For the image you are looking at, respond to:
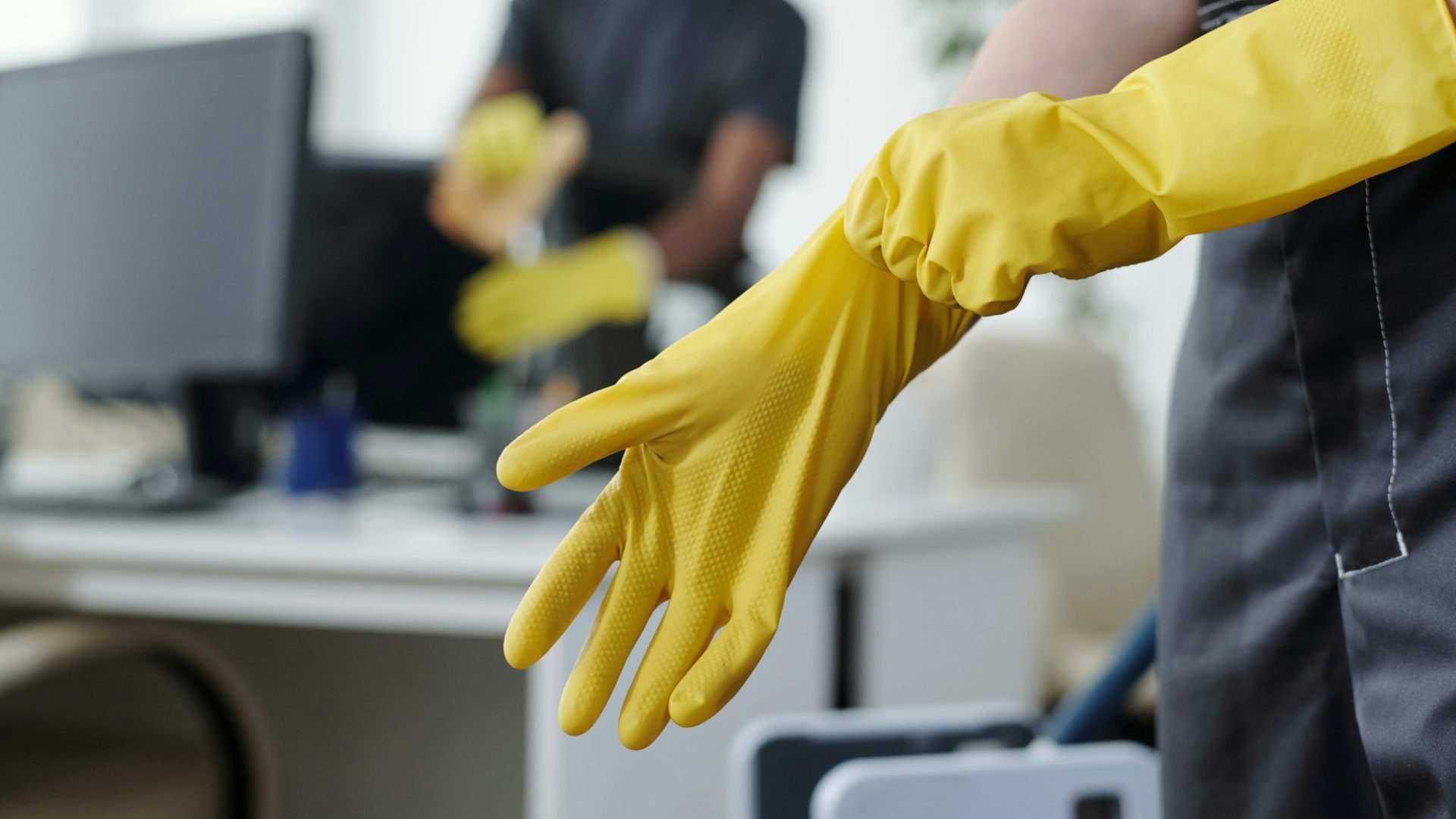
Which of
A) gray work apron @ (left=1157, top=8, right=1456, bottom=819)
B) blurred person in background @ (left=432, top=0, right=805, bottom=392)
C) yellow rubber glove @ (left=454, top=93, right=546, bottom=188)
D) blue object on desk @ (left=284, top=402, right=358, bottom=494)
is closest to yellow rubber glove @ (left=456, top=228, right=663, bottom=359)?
blurred person in background @ (left=432, top=0, right=805, bottom=392)

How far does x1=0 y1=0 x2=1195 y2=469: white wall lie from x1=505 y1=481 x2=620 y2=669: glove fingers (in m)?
2.77

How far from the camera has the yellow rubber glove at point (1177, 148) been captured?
1.36 ft

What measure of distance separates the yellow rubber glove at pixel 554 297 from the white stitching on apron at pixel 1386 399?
1.27m

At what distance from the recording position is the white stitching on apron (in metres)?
0.48

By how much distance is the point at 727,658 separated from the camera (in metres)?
0.48

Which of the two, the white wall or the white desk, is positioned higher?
the white wall

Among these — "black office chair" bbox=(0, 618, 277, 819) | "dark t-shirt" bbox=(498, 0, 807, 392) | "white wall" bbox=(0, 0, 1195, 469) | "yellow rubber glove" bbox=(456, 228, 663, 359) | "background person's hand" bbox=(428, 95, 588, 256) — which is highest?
"white wall" bbox=(0, 0, 1195, 469)

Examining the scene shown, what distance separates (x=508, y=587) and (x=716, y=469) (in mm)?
591

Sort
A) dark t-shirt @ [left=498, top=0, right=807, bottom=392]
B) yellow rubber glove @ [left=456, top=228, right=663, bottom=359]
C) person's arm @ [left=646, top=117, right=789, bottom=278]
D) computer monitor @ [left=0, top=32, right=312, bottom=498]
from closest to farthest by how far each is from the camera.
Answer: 1. computer monitor @ [left=0, top=32, right=312, bottom=498]
2. yellow rubber glove @ [left=456, top=228, right=663, bottom=359]
3. person's arm @ [left=646, top=117, right=789, bottom=278]
4. dark t-shirt @ [left=498, top=0, right=807, bottom=392]

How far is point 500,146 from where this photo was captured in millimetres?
1739

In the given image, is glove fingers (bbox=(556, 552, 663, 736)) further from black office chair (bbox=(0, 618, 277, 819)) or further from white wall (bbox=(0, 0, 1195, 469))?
white wall (bbox=(0, 0, 1195, 469))

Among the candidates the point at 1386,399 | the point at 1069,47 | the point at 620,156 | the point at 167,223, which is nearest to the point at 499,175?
the point at 620,156

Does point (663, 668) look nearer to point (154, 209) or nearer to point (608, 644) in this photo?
point (608, 644)

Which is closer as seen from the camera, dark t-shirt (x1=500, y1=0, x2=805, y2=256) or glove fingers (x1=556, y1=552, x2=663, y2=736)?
glove fingers (x1=556, y1=552, x2=663, y2=736)
